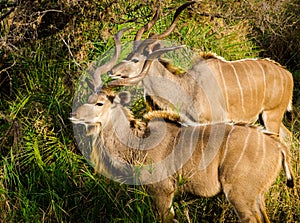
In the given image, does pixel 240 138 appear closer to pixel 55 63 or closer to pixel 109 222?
pixel 109 222

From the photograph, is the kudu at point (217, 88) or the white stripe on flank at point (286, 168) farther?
the kudu at point (217, 88)

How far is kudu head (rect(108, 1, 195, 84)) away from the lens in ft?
14.7

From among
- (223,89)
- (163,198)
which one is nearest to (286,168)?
(163,198)

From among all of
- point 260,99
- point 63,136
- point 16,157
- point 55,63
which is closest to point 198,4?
point 260,99

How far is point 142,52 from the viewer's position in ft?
15.4

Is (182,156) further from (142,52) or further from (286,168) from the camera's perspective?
(142,52)

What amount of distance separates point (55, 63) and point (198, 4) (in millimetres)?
1546

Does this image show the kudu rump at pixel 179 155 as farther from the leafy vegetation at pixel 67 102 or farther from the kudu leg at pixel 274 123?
the kudu leg at pixel 274 123

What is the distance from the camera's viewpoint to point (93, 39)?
189 inches

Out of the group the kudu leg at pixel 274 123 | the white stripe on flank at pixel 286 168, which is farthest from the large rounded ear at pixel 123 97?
the kudu leg at pixel 274 123

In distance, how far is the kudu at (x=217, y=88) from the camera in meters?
4.68

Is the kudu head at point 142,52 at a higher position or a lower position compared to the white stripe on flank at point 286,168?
lower

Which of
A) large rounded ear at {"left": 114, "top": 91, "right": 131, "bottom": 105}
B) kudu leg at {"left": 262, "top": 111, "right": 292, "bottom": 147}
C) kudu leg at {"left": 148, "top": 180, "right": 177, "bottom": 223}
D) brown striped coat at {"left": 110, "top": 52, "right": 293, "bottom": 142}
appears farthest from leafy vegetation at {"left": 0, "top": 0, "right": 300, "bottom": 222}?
large rounded ear at {"left": 114, "top": 91, "right": 131, "bottom": 105}

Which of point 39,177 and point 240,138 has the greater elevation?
point 240,138
